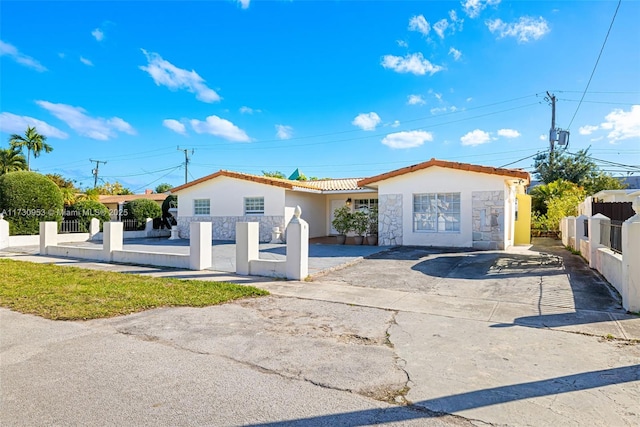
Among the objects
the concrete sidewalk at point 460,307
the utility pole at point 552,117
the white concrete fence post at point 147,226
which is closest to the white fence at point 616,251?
the concrete sidewalk at point 460,307

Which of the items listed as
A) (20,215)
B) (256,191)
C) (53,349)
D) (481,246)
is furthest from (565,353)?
(20,215)

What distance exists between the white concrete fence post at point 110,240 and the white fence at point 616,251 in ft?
45.8

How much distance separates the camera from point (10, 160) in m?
32.1

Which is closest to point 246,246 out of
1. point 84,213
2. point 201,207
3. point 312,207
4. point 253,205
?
point 253,205

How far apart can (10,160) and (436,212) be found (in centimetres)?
3670

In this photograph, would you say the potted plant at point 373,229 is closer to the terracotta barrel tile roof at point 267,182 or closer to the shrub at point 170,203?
the terracotta barrel tile roof at point 267,182

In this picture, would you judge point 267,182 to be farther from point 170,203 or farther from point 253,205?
point 170,203

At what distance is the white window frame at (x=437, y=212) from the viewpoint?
15.1 metres

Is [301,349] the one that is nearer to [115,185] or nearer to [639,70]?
[639,70]

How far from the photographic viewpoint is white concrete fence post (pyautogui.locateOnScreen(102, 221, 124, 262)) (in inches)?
504

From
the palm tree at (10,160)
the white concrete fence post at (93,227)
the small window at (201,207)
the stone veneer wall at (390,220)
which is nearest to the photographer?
the stone veneer wall at (390,220)

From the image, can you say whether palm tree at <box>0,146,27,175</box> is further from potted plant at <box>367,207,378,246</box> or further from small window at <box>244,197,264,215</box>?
potted plant at <box>367,207,378,246</box>

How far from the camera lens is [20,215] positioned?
60.8ft

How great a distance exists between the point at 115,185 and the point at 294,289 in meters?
47.7
